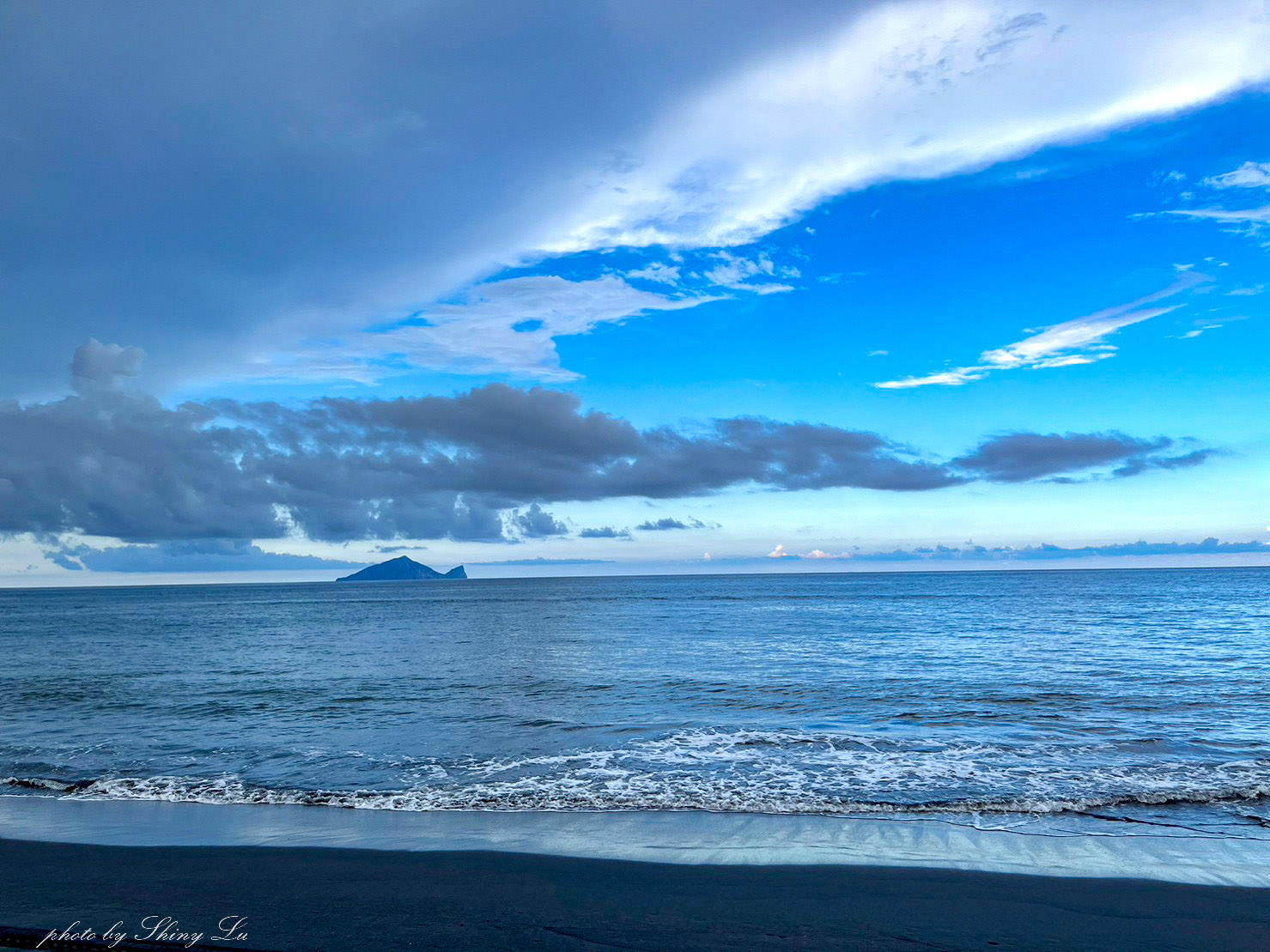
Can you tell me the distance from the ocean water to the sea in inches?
3.8

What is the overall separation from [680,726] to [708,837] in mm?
9045

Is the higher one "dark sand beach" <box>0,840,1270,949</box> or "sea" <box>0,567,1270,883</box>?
"dark sand beach" <box>0,840,1270,949</box>

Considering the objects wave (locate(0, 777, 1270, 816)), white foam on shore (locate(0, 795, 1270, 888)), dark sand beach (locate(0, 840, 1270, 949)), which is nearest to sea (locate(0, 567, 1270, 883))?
wave (locate(0, 777, 1270, 816))

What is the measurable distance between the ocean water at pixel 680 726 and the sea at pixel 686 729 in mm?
96

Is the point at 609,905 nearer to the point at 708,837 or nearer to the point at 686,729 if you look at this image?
the point at 708,837

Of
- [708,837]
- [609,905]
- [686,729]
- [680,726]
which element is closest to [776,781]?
[708,837]

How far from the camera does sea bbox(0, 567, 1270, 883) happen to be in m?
13.4

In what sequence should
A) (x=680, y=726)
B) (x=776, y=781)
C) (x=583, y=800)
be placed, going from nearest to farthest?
(x=583, y=800), (x=776, y=781), (x=680, y=726)

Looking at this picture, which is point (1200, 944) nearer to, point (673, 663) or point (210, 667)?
point (673, 663)

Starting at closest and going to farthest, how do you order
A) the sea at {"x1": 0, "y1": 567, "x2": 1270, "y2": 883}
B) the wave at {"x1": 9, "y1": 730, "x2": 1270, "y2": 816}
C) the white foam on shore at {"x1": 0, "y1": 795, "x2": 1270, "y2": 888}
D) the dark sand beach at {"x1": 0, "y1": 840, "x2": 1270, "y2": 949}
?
the dark sand beach at {"x1": 0, "y1": 840, "x2": 1270, "y2": 949}
the white foam on shore at {"x1": 0, "y1": 795, "x2": 1270, "y2": 888}
the wave at {"x1": 9, "y1": 730, "x2": 1270, "y2": 816}
the sea at {"x1": 0, "y1": 567, "x2": 1270, "y2": 883}

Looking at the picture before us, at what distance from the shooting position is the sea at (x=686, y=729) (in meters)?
13.4

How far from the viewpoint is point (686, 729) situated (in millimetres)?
19734

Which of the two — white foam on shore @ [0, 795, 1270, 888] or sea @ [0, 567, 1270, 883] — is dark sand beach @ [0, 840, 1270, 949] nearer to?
white foam on shore @ [0, 795, 1270, 888]

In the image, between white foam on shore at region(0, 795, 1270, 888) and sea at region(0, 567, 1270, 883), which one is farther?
sea at region(0, 567, 1270, 883)
